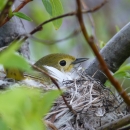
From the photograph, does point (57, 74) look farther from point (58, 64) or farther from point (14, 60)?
point (14, 60)

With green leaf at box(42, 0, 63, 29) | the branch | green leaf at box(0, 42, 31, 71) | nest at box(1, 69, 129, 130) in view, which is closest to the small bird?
the branch

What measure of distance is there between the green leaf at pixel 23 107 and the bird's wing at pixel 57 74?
1.77 metres

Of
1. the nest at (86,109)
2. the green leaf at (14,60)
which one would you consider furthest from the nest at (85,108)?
the green leaf at (14,60)

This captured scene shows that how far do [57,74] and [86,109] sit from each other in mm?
823

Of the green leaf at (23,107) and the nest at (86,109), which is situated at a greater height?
the nest at (86,109)

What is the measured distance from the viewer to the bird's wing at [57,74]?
10.9ft

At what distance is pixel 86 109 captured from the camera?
8.60 ft

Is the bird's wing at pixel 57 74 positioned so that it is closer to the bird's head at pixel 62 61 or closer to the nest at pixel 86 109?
the bird's head at pixel 62 61

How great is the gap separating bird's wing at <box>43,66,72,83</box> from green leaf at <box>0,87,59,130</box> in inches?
69.7

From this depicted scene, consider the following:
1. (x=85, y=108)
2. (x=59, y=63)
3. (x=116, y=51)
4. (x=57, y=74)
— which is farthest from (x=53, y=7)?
(x=59, y=63)

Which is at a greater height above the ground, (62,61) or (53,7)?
(62,61)

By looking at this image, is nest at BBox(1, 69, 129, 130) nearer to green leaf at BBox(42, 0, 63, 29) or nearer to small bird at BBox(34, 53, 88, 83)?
green leaf at BBox(42, 0, 63, 29)

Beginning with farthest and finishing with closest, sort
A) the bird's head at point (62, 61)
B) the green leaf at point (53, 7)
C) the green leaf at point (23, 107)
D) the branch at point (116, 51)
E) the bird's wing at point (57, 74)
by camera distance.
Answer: the bird's head at point (62, 61) < the bird's wing at point (57, 74) < the branch at point (116, 51) < the green leaf at point (53, 7) < the green leaf at point (23, 107)

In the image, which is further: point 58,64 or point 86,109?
point 58,64
